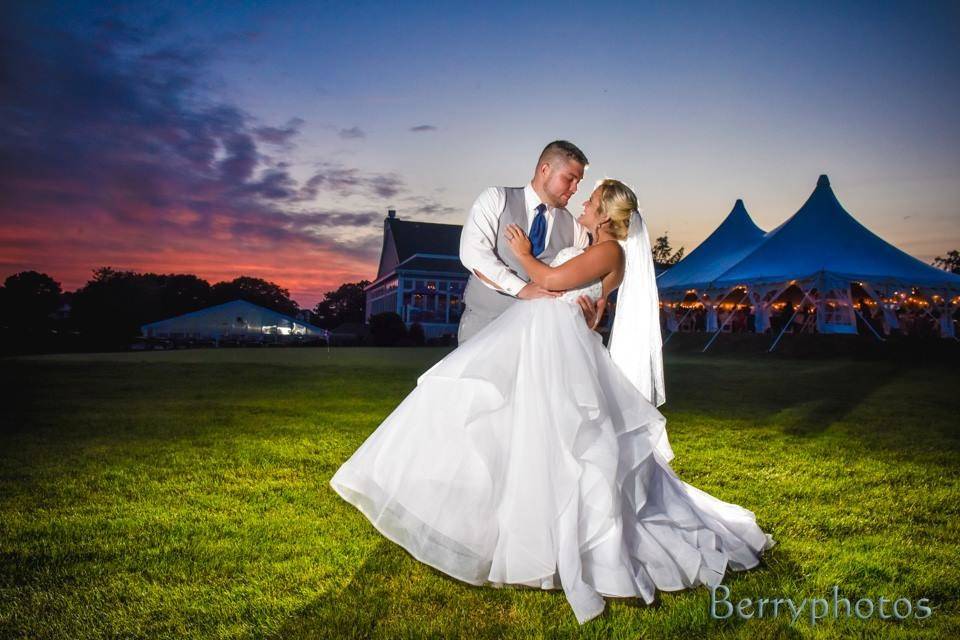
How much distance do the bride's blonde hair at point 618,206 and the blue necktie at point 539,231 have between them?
614 millimetres

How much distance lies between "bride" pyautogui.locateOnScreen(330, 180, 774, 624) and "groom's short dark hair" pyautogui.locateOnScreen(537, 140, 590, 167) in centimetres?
49

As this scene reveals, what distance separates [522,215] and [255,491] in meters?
3.13

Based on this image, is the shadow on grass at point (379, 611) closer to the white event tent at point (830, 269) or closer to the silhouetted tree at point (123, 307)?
the white event tent at point (830, 269)

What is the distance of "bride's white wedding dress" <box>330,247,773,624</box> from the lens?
298 centimetres

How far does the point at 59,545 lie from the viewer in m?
3.62

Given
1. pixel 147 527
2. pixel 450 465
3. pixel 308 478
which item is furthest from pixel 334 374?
pixel 450 465

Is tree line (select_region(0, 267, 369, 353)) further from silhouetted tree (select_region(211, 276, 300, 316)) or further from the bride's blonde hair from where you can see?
the bride's blonde hair

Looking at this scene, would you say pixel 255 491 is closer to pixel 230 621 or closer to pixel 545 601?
pixel 230 621

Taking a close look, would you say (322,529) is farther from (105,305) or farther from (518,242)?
(105,305)

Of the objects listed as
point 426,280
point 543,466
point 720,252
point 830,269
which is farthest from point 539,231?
point 426,280

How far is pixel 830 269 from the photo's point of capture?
2017 centimetres

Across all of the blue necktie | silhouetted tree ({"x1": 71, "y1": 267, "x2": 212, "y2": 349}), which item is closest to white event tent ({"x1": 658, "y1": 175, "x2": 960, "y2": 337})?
the blue necktie

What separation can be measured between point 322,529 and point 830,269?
20.9 metres

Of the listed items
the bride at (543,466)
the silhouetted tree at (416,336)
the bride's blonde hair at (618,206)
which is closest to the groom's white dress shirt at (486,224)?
the bride at (543,466)
